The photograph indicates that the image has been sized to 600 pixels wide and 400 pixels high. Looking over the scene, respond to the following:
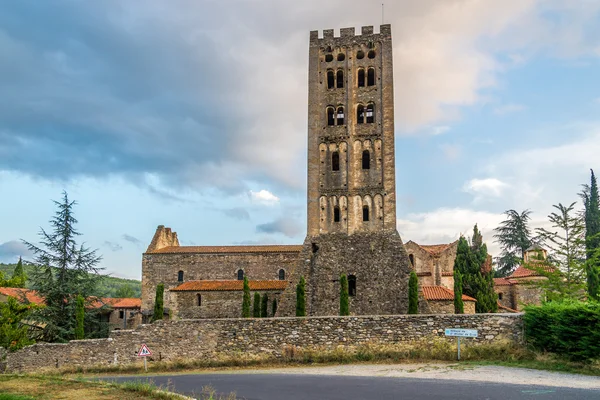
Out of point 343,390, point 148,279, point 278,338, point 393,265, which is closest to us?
point 343,390

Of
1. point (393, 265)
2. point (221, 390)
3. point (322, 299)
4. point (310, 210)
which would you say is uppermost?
point (310, 210)

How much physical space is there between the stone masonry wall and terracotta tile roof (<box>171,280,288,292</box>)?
1364 centimetres

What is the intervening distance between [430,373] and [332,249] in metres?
17.3

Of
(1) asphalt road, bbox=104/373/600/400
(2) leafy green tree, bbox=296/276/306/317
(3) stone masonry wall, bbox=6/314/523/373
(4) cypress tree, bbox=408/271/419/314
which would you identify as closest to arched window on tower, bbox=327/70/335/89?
(2) leafy green tree, bbox=296/276/306/317

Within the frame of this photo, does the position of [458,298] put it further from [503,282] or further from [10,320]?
[10,320]

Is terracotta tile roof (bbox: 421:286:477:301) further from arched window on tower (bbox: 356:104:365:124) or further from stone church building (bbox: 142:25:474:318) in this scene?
arched window on tower (bbox: 356:104:365:124)

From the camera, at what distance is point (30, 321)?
36812 mm

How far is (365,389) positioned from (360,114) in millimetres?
25552

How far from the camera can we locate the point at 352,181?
35.5 metres

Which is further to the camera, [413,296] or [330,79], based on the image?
[330,79]

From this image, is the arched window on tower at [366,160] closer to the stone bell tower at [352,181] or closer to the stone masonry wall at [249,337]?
the stone bell tower at [352,181]

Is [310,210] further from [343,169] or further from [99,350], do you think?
[99,350]

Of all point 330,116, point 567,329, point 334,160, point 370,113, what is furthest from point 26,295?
point 567,329

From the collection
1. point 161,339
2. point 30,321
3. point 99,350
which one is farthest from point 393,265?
point 30,321
